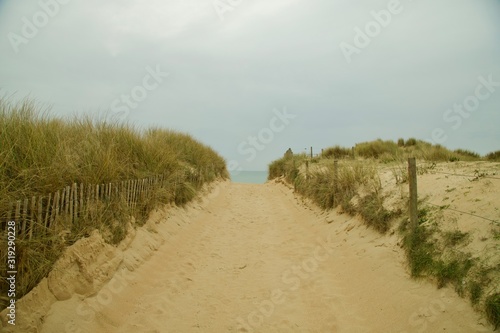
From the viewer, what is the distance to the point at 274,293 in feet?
16.4

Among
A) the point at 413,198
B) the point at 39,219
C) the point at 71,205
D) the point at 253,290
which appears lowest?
the point at 253,290

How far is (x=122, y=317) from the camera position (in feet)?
13.6

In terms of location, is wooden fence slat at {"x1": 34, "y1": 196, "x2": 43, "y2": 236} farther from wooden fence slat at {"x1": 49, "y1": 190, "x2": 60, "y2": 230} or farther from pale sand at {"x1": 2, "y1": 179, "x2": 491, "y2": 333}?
pale sand at {"x1": 2, "y1": 179, "x2": 491, "y2": 333}

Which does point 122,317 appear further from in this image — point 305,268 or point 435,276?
point 435,276

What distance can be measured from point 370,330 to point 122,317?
325 cm

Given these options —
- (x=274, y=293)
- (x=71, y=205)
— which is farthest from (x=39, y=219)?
(x=274, y=293)

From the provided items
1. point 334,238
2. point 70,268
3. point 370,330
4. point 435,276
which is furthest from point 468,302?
point 70,268

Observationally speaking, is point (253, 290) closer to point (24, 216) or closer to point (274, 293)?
point (274, 293)

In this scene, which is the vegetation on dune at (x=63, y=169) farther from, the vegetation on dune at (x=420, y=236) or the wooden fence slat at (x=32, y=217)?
the vegetation on dune at (x=420, y=236)
